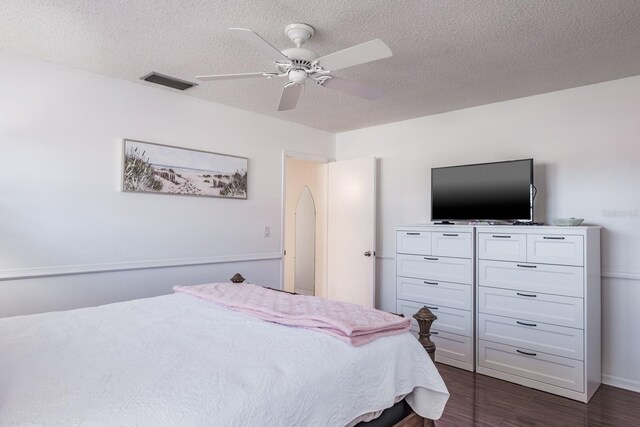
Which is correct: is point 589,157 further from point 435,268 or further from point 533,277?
point 435,268

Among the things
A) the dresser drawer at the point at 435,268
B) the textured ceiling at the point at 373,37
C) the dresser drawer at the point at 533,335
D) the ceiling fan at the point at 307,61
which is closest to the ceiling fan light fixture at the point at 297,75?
the ceiling fan at the point at 307,61

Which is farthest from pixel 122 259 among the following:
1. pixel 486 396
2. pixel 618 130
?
pixel 618 130

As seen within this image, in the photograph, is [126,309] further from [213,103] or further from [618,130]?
[618,130]

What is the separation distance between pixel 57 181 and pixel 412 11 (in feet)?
8.71

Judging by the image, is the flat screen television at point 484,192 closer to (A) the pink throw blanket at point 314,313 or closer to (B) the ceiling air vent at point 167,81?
(A) the pink throw blanket at point 314,313

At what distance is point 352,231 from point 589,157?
2.43m

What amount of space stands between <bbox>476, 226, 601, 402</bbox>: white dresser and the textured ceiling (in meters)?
1.21

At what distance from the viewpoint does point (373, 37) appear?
2.40m

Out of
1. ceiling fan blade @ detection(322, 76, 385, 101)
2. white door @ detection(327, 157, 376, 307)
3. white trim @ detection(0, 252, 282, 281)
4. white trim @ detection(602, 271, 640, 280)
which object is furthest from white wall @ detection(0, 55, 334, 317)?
white trim @ detection(602, 271, 640, 280)

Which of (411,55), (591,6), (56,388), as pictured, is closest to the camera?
(56,388)

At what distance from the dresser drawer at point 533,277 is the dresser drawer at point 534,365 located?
19.4 inches

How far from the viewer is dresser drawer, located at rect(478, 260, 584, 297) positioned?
286 cm

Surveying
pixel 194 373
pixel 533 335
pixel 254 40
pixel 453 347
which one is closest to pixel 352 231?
pixel 453 347

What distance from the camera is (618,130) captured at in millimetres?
3084
